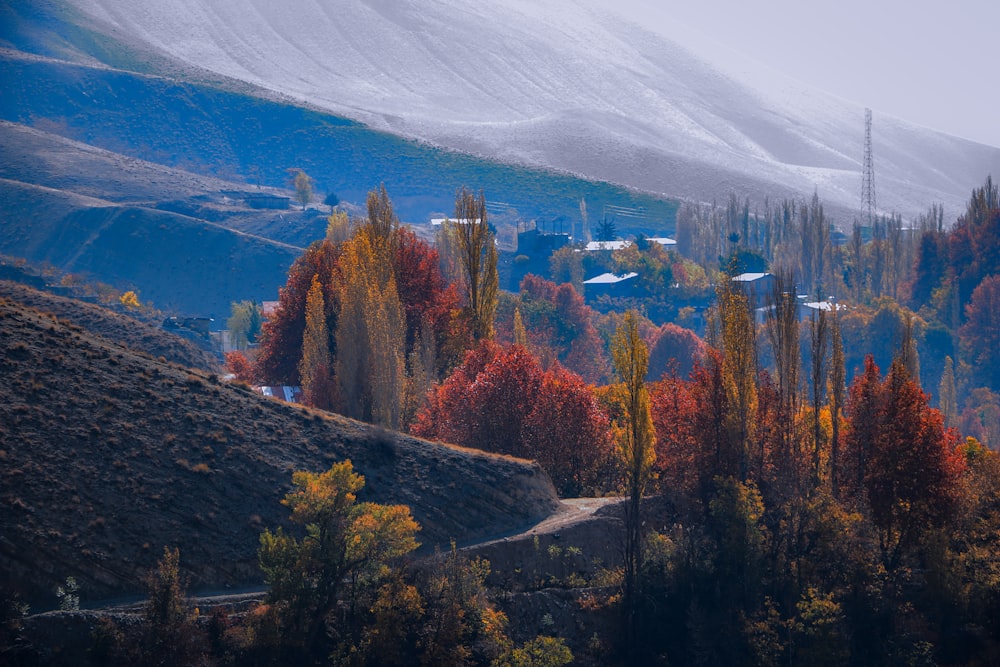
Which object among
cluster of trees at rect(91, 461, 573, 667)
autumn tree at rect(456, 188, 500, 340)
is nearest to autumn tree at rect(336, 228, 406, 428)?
autumn tree at rect(456, 188, 500, 340)

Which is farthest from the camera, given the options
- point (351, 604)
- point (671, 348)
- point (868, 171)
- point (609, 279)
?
point (868, 171)

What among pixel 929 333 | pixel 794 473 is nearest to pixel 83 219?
pixel 929 333

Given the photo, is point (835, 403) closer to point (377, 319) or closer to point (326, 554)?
point (377, 319)

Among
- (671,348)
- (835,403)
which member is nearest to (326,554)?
(835,403)

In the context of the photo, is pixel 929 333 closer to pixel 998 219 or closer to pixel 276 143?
pixel 998 219

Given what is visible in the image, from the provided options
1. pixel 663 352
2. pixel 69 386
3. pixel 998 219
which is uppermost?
pixel 998 219

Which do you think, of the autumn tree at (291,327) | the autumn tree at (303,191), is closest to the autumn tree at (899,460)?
the autumn tree at (291,327)

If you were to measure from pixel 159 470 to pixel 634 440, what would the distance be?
11707 mm

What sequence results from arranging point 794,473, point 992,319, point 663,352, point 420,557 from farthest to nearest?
point 992,319 → point 663,352 → point 794,473 → point 420,557

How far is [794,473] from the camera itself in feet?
109

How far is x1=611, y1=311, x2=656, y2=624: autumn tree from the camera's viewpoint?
92.9 feet

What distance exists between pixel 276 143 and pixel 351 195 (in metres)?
15.5

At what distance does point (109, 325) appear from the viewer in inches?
1828

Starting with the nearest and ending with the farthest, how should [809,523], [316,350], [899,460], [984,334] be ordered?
[809,523] < [899,460] < [316,350] < [984,334]
